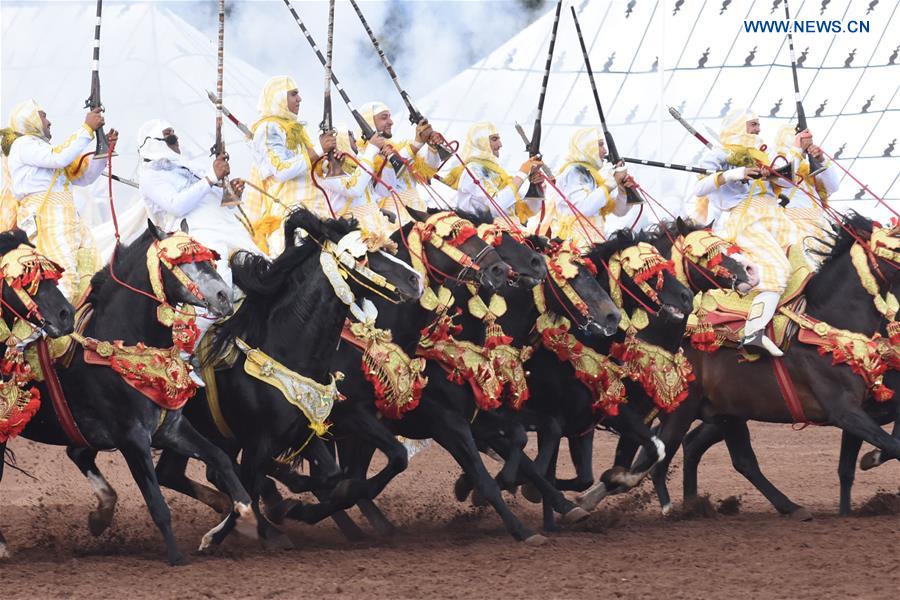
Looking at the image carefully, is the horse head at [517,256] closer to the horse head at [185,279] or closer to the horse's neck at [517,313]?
the horse's neck at [517,313]

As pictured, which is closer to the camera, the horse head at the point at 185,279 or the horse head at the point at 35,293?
the horse head at the point at 35,293

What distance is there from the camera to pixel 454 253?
903cm

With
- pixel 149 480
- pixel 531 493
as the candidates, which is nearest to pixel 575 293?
pixel 531 493

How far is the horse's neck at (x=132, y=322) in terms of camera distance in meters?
8.17

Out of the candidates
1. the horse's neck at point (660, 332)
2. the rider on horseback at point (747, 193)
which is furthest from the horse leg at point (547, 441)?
the rider on horseback at point (747, 193)

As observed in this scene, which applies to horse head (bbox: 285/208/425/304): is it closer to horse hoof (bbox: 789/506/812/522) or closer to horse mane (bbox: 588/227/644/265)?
horse mane (bbox: 588/227/644/265)

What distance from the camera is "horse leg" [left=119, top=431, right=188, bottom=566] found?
8.02 m

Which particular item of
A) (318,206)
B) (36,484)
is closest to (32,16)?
(36,484)

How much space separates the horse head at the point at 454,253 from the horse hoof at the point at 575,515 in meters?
1.38

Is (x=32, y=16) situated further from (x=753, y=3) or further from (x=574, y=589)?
(x=574, y=589)

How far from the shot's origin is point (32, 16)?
85.6 ft

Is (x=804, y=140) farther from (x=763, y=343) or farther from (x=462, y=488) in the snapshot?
(x=462, y=488)

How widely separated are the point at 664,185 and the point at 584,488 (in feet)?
41.2

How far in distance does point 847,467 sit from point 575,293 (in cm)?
232
